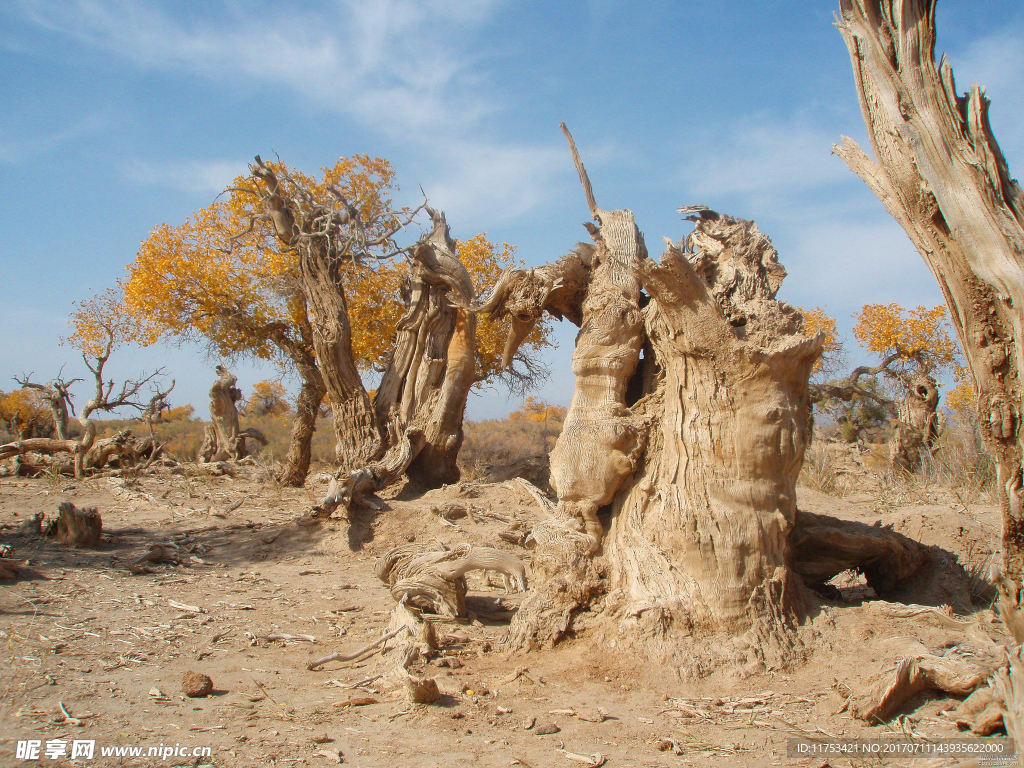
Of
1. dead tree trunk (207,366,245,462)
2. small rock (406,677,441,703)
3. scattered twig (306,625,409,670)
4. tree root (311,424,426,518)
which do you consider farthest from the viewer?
dead tree trunk (207,366,245,462)

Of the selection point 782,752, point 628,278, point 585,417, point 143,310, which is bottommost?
point 782,752

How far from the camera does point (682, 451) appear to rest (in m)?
4.35

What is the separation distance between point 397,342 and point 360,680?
292 inches

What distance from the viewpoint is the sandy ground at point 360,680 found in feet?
10.3

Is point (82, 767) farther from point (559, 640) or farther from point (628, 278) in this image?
point (628, 278)

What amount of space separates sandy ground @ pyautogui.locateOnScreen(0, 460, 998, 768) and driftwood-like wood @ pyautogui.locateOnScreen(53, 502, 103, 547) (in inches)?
10.2

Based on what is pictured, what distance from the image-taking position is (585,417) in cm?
482

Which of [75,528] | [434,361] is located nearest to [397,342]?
[434,361]

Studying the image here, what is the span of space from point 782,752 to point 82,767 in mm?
3008

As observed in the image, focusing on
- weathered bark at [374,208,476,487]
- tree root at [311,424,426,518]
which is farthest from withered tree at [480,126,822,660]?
weathered bark at [374,208,476,487]

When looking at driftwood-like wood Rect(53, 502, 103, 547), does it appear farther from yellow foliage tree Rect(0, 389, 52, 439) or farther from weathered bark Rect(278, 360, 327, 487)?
yellow foliage tree Rect(0, 389, 52, 439)

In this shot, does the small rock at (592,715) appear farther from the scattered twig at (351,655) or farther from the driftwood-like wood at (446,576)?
the driftwood-like wood at (446,576)

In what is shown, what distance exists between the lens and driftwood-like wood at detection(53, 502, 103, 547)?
699 centimetres

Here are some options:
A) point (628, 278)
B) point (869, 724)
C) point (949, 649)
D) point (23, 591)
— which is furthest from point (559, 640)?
point (23, 591)
